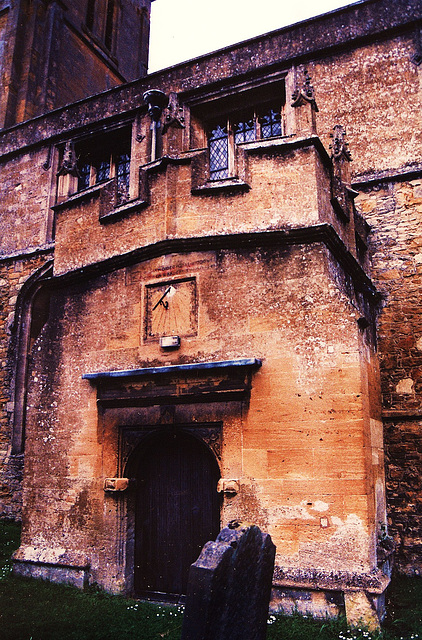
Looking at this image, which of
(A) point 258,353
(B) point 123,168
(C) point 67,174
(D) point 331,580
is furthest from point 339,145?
(D) point 331,580

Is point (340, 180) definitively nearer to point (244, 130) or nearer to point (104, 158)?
point (244, 130)

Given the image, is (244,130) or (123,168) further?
(123,168)

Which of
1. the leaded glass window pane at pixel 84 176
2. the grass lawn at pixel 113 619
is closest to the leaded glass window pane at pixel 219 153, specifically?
the leaded glass window pane at pixel 84 176

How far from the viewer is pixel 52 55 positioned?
15.5 m

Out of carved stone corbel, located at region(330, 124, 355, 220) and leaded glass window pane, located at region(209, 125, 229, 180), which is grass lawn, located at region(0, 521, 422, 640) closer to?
carved stone corbel, located at region(330, 124, 355, 220)

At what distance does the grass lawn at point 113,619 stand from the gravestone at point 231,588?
1847 millimetres

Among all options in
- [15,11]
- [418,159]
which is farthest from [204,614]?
[15,11]

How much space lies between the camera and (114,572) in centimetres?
659

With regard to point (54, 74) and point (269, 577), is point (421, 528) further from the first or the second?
point (54, 74)

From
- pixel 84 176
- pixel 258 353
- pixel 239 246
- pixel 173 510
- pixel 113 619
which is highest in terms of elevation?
pixel 84 176

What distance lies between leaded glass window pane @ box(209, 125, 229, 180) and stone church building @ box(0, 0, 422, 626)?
0.17 meters

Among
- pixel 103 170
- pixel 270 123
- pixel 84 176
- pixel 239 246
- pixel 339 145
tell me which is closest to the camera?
pixel 239 246

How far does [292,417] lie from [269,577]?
2505 millimetres

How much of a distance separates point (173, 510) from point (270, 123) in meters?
7.56
